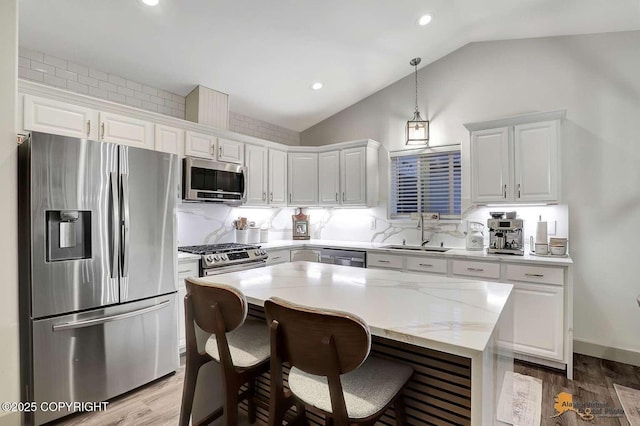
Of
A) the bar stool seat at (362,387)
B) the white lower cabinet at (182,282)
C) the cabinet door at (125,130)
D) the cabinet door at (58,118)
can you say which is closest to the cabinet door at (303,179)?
the white lower cabinet at (182,282)

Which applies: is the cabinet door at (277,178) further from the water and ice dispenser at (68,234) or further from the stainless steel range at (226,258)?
the water and ice dispenser at (68,234)

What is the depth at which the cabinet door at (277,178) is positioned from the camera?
4.26 m

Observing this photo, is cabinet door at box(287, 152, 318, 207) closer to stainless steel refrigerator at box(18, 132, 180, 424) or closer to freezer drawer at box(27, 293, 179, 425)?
stainless steel refrigerator at box(18, 132, 180, 424)

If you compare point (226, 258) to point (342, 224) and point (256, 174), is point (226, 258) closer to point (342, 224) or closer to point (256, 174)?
point (256, 174)

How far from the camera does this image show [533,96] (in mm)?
3383

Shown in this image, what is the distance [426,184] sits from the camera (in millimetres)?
4121

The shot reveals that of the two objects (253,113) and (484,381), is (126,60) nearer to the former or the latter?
(253,113)

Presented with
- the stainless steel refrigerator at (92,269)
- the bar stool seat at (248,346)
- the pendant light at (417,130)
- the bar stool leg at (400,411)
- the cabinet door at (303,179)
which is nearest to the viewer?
the bar stool leg at (400,411)

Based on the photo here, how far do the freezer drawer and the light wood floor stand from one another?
9 cm

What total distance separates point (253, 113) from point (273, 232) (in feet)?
5.66

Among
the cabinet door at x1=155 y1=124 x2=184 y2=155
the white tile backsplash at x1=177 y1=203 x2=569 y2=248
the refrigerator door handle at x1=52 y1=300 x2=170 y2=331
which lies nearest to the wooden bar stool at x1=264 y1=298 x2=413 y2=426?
the refrigerator door handle at x1=52 y1=300 x2=170 y2=331

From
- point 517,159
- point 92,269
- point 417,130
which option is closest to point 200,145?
point 92,269

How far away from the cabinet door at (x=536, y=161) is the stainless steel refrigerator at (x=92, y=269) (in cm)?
327

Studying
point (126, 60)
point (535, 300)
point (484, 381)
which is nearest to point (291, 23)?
point (126, 60)
